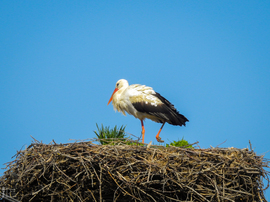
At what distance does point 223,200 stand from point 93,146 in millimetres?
2198

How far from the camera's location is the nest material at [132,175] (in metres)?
5.13

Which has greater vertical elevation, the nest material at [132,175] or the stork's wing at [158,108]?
the stork's wing at [158,108]

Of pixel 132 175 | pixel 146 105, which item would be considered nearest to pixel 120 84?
pixel 146 105

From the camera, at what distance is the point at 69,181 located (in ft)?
17.3

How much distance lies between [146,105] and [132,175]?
10.3 feet

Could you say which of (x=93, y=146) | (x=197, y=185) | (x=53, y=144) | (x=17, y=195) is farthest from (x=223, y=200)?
(x=17, y=195)

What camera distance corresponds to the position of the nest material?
→ 5.13m

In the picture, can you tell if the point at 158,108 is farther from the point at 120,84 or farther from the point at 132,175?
the point at 132,175

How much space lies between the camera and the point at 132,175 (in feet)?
17.1

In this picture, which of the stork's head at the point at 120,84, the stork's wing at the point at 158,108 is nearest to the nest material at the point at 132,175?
the stork's wing at the point at 158,108

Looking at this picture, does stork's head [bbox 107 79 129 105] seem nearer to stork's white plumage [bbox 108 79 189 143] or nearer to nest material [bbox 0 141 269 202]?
stork's white plumage [bbox 108 79 189 143]

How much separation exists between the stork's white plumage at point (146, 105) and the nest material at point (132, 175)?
8.02 ft

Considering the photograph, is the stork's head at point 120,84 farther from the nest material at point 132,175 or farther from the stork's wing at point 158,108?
the nest material at point 132,175

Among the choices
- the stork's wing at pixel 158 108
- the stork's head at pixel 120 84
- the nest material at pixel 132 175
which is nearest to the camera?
the nest material at pixel 132 175
